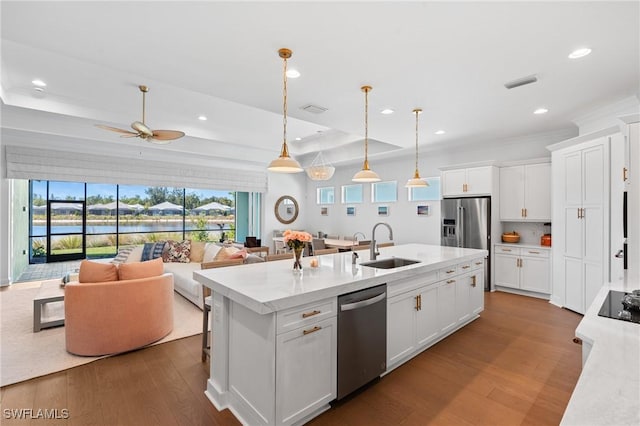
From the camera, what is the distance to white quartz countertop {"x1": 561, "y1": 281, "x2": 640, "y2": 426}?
2.59ft

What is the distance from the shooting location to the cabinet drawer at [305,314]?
181cm

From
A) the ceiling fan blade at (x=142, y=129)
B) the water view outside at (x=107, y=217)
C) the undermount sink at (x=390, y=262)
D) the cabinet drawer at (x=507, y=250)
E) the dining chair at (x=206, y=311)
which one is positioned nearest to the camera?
the dining chair at (x=206, y=311)

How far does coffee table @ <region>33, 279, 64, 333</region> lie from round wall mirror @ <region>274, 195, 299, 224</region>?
528 cm

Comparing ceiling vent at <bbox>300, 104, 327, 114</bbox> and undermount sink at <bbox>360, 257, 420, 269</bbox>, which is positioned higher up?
ceiling vent at <bbox>300, 104, 327, 114</bbox>

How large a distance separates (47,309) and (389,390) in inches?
184

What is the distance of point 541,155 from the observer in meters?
5.08

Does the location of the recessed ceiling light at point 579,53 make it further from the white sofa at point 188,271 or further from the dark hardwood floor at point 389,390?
the white sofa at point 188,271

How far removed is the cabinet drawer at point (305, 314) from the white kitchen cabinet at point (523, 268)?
442 centimetres

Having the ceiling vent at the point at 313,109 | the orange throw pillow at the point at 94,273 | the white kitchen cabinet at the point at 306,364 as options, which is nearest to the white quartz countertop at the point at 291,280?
the white kitchen cabinet at the point at 306,364

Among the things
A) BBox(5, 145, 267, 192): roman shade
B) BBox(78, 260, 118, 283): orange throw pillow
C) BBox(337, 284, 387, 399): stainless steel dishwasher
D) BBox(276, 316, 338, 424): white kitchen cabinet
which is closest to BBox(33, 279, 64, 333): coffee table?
BBox(78, 260, 118, 283): orange throw pillow

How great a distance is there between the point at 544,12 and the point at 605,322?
198 centimetres

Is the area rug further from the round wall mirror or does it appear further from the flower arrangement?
the round wall mirror

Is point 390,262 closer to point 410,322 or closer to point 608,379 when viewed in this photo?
point 410,322

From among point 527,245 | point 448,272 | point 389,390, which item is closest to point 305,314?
point 389,390
